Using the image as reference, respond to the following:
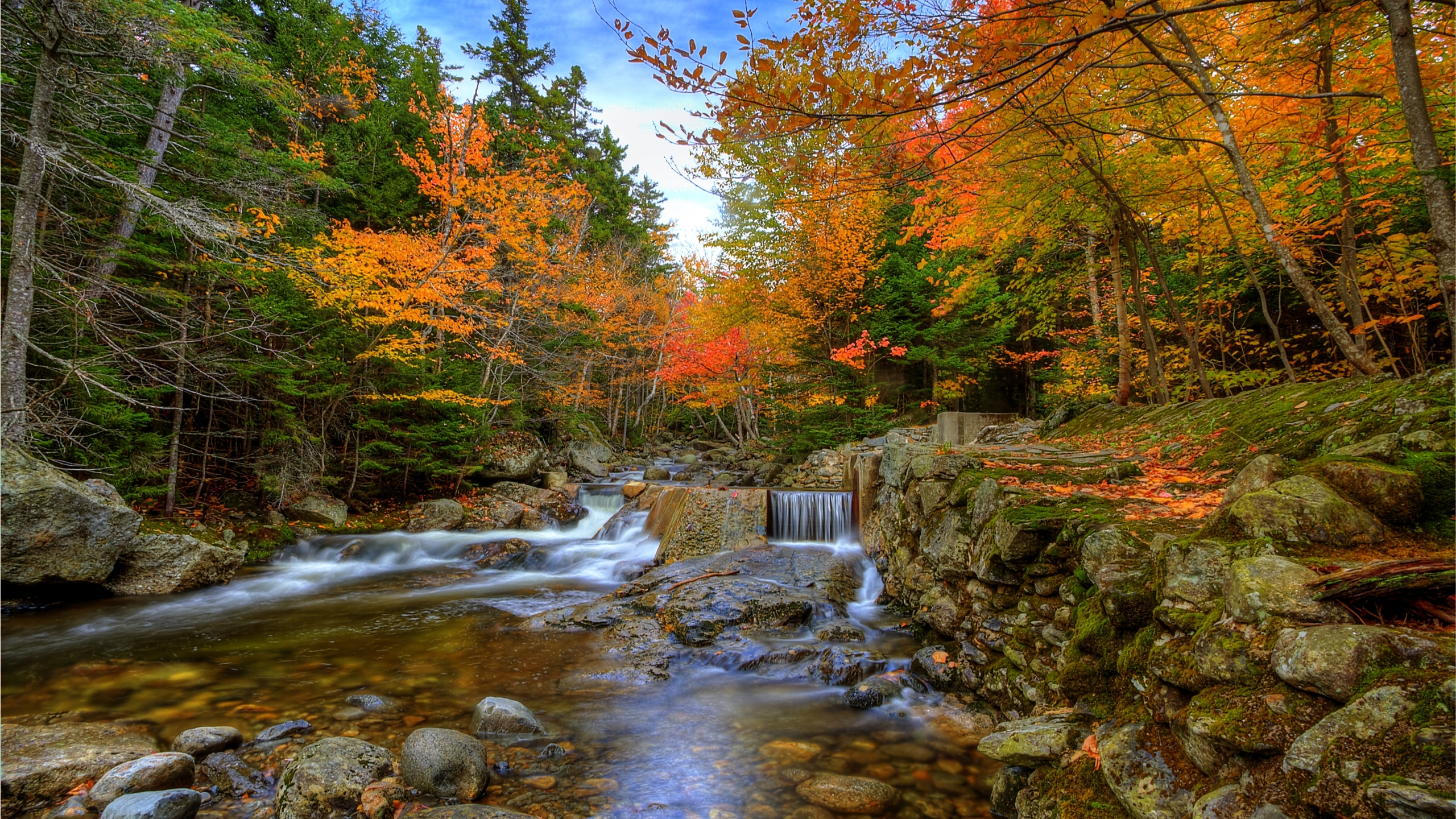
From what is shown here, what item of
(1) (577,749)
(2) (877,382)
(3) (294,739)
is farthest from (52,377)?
(2) (877,382)

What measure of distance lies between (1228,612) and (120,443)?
1276 cm

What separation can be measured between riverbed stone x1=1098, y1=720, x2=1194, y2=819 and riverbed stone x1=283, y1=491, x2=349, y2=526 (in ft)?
43.0

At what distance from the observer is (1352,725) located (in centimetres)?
170

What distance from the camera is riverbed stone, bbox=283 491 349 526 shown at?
11195 mm

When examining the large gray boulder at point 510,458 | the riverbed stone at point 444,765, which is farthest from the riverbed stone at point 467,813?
the large gray boulder at point 510,458

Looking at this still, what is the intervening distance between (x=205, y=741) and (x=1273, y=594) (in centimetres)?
621

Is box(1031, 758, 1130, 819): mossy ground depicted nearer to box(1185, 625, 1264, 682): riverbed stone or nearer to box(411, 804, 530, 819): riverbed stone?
box(1185, 625, 1264, 682): riverbed stone

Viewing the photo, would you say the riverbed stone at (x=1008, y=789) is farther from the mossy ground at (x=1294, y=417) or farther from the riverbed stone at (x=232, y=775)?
the riverbed stone at (x=232, y=775)

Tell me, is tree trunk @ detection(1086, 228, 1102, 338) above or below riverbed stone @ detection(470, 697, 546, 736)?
above

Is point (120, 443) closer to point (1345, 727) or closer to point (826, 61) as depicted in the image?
point (826, 61)

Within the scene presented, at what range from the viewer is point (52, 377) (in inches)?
313

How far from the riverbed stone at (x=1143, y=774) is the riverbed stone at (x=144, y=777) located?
17.2 feet

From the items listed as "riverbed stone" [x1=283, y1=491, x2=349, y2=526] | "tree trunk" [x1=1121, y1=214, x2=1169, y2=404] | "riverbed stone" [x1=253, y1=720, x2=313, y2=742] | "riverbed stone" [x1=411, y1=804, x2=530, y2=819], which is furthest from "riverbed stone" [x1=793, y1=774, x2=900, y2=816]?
"riverbed stone" [x1=283, y1=491, x2=349, y2=526]

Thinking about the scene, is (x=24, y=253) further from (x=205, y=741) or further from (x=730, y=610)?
(x=730, y=610)
